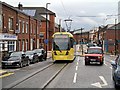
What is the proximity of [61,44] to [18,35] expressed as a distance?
505 inches

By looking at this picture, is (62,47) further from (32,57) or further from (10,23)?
(10,23)

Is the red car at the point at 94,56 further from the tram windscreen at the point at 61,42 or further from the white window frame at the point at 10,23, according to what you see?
the white window frame at the point at 10,23

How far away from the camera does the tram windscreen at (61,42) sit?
3403cm

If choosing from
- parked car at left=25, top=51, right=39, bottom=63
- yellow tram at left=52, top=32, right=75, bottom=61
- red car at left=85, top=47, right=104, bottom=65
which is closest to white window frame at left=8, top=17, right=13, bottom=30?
parked car at left=25, top=51, right=39, bottom=63

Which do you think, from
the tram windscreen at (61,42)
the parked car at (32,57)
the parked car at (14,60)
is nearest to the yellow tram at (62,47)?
the tram windscreen at (61,42)

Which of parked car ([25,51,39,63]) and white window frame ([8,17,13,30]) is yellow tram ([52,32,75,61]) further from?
white window frame ([8,17,13,30])

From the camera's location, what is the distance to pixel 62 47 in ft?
112

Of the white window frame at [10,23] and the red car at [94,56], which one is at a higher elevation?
the white window frame at [10,23]

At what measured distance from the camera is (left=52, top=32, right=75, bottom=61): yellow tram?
33.8 metres

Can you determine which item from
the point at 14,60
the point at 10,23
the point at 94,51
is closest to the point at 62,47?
the point at 94,51

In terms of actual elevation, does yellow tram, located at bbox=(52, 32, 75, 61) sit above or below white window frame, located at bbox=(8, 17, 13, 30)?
below

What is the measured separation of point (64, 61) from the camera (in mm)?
36969

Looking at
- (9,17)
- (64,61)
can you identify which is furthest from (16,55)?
(9,17)

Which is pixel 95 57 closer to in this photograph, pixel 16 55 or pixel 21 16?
pixel 16 55
